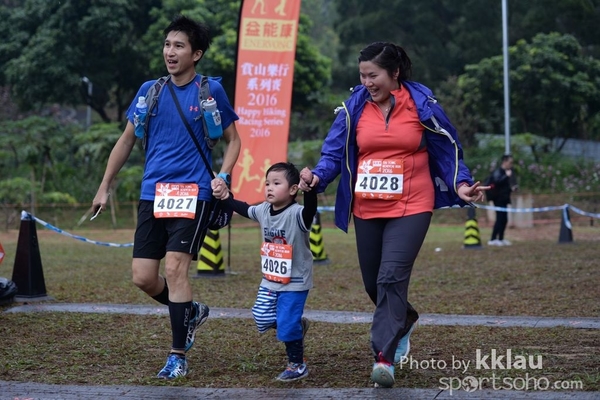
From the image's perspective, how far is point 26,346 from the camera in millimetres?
6867

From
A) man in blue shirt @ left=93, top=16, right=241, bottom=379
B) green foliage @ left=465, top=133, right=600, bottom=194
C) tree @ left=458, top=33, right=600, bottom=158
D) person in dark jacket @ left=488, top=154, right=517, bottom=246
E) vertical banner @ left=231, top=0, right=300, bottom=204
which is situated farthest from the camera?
tree @ left=458, top=33, right=600, bottom=158

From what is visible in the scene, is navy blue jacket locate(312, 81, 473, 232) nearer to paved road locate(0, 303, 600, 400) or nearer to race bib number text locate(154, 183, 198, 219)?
race bib number text locate(154, 183, 198, 219)

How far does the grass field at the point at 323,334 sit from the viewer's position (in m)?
5.67

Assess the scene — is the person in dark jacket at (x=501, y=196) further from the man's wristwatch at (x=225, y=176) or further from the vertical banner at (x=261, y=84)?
the man's wristwatch at (x=225, y=176)

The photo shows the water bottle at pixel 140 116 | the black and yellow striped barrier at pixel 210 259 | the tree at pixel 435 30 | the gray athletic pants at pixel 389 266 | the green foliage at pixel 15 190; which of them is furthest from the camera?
the tree at pixel 435 30

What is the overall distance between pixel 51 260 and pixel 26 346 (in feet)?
30.2

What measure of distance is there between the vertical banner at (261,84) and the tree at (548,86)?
21.1 m

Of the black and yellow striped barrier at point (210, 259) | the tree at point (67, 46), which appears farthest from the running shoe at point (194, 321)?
the tree at point (67, 46)

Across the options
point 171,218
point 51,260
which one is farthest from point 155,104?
point 51,260

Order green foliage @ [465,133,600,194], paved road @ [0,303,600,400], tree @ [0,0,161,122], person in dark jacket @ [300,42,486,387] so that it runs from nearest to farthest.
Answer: paved road @ [0,303,600,400] < person in dark jacket @ [300,42,486,387] < green foliage @ [465,133,600,194] < tree @ [0,0,161,122]

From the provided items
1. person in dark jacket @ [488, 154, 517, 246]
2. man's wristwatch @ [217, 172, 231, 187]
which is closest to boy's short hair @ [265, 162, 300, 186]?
man's wristwatch @ [217, 172, 231, 187]

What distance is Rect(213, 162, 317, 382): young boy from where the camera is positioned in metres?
5.50

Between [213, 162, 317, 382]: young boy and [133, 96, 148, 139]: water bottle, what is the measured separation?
0.63m

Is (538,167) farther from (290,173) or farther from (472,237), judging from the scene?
(290,173)
